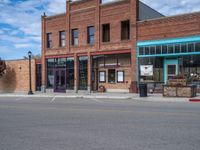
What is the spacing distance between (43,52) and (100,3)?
10.2 meters

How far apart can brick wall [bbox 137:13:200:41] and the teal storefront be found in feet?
1.53

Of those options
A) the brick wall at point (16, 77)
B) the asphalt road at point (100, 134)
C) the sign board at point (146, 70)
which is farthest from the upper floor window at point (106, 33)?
the asphalt road at point (100, 134)

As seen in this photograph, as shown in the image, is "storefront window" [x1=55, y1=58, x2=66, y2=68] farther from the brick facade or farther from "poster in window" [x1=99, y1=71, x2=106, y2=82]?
"poster in window" [x1=99, y1=71, x2=106, y2=82]

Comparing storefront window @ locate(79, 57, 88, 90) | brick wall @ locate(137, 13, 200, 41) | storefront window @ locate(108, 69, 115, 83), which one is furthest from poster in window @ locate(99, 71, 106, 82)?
brick wall @ locate(137, 13, 200, 41)

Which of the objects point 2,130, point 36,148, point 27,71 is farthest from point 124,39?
point 36,148

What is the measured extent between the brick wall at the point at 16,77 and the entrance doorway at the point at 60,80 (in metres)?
4.29

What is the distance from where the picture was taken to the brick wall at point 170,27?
2526cm

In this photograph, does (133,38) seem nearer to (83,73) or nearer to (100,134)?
(83,73)

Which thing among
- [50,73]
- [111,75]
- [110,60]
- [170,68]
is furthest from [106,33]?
[50,73]

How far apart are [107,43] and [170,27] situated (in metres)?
7.06

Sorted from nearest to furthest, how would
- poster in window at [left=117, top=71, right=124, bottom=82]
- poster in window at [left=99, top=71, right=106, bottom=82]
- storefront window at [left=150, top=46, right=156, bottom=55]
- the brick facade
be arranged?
storefront window at [left=150, top=46, right=156, bottom=55] < the brick facade < poster in window at [left=117, top=71, right=124, bottom=82] < poster in window at [left=99, top=71, right=106, bottom=82]

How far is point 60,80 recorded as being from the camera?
35.6 metres

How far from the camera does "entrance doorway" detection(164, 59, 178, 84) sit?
2723cm

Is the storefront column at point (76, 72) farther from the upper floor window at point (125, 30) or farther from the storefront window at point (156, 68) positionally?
the storefront window at point (156, 68)
